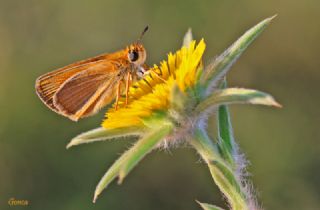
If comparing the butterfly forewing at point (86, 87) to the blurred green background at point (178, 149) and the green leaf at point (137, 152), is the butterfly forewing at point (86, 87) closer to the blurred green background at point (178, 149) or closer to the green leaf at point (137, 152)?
the green leaf at point (137, 152)

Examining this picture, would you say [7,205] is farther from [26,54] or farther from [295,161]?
[295,161]

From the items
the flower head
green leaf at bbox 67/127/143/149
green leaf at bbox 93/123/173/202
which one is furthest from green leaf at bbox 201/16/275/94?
green leaf at bbox 67/127/143/149

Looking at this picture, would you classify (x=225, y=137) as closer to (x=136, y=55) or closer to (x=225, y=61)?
(x=225, y=61)

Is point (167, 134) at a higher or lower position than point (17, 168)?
lower

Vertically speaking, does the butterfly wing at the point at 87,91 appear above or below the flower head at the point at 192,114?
above

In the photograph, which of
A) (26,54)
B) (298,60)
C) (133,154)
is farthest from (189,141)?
(26,54)

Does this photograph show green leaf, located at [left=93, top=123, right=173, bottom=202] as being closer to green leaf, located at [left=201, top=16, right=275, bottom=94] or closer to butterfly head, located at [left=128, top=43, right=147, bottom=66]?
green leaf, located at [left=201, top=16, right=275, bottom=94]

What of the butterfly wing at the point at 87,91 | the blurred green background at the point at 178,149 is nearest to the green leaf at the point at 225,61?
the butterfly wing at the point at 87,91
